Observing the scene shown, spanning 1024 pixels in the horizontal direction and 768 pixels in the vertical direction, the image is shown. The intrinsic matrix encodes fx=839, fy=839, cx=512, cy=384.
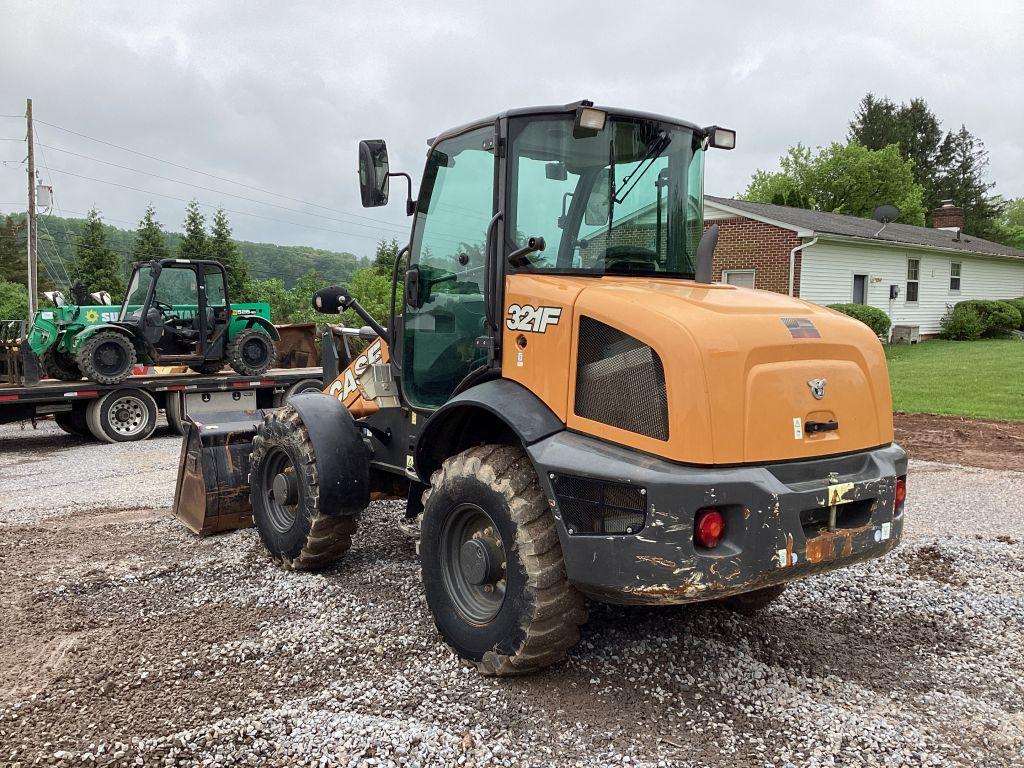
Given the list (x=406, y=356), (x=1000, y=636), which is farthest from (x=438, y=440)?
(x=1000, y=636)

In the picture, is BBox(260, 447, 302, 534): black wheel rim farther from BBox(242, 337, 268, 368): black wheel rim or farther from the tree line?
the tree line

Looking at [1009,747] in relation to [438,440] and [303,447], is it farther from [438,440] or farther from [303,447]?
[303,447]

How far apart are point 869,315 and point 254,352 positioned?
16354mm

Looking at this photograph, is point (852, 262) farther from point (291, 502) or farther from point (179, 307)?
point (291, 502)

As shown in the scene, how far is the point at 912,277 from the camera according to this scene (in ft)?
86.7

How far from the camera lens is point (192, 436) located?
6141mm

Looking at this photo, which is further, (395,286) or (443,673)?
(395,286)

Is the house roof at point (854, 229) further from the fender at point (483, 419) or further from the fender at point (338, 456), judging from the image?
the fender at point (483, 419)

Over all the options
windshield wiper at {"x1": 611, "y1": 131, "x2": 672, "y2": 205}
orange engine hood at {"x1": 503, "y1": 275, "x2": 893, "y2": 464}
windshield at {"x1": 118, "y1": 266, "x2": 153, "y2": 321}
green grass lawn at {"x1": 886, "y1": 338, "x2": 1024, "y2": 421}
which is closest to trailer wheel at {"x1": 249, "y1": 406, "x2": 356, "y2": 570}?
orange engine hood at {"x1": 503, "y1": 275, "x2": 893, "y2": 464}

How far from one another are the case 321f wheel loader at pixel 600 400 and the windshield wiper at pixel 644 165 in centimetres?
1

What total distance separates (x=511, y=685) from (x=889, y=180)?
2030 inches

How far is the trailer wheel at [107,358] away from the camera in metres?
12.1

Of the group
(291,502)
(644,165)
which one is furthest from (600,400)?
(291,502)

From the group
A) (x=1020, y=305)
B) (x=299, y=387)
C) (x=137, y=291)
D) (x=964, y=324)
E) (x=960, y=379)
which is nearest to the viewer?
(x=137, y=291)
